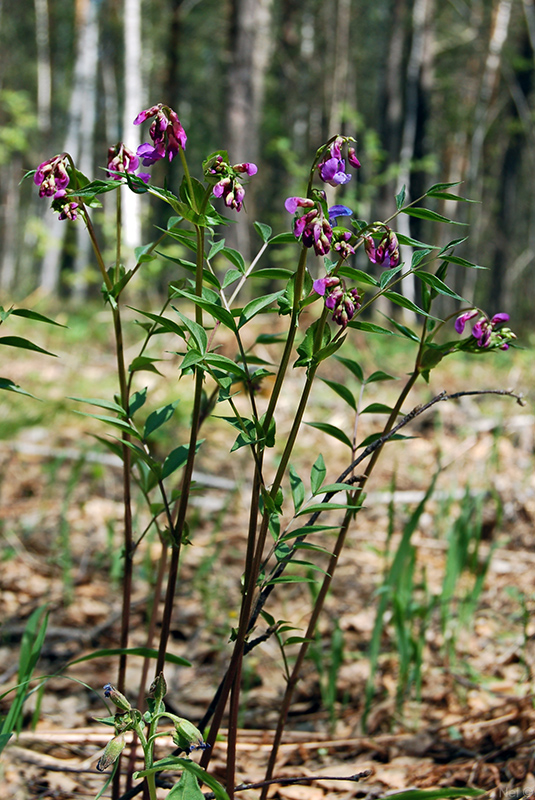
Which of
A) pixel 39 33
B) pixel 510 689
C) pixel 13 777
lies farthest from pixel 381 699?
pixel 39 33

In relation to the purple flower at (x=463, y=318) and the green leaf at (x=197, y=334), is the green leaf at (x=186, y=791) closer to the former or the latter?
the green leaf at (x=197, y=334)

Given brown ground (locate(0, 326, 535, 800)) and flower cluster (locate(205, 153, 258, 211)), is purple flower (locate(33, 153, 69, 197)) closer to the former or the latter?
flower cluster (locate(205, 153, 258, 211))

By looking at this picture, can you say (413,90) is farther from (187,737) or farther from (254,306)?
(187,737)

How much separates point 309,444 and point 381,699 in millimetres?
2383

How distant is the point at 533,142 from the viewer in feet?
30.5

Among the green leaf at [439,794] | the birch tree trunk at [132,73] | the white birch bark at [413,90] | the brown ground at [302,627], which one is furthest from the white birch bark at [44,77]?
the green leaf at [439,794]

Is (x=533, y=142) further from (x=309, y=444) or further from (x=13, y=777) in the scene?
(x=13, y=777)

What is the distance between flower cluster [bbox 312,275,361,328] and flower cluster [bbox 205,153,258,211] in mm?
156

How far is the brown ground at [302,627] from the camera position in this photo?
1.40 m

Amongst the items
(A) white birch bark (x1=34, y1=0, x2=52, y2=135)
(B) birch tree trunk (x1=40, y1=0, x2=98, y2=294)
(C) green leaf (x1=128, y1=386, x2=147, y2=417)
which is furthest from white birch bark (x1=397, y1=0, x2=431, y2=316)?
(C) green leaf (x1=128, y1=386, x2=147, y2=417)

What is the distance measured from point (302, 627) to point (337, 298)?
5.68 feet

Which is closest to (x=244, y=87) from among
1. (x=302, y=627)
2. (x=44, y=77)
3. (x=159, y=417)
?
(x=302, y=627)

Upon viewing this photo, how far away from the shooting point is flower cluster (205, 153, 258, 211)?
0.80 meters

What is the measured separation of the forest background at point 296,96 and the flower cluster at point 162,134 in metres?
5.51
